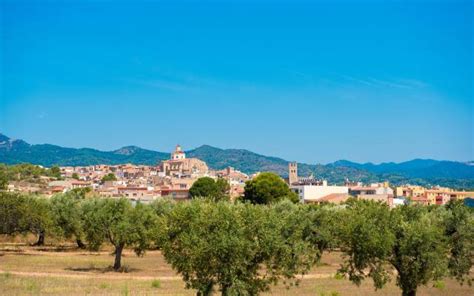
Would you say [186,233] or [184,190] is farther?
[184,190]

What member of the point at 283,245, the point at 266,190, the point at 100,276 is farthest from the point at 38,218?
the point at 266,190

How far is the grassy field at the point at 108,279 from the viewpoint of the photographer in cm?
3516

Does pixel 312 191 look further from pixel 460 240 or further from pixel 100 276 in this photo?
pixel 460 240

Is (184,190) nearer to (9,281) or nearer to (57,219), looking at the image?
(57,219)

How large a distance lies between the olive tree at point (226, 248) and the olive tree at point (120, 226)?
1824 centimetres

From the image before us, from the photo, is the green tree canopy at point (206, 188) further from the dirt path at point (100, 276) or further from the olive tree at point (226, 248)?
the olive tree at point (226, 248)

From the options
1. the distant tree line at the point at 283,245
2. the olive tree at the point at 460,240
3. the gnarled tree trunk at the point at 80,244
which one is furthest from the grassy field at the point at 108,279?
the gnarled tree trunk at the point at 80,244

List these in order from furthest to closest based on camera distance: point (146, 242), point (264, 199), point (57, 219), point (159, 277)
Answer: point (264, 199)
point (57, 219)
point (146, 242)
point (159, 277)

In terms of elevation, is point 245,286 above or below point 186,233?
below

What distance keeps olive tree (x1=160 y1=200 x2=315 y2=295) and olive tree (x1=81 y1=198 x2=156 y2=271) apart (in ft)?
59.9

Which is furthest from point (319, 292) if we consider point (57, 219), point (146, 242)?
point (57, 219)

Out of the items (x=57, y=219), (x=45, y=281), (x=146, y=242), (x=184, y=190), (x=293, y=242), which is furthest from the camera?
(x=184, y=190)

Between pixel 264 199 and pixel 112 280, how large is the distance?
266ft

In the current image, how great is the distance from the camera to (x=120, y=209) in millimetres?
54250
